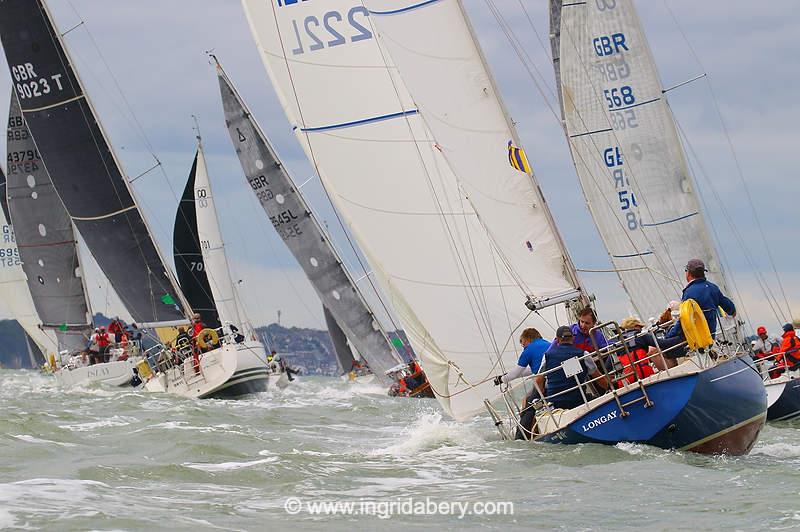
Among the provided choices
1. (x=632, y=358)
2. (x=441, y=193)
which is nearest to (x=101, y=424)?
(x=441, y=193)

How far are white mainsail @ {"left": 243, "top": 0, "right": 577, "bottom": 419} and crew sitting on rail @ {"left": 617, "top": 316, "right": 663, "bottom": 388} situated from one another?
25.7 inches

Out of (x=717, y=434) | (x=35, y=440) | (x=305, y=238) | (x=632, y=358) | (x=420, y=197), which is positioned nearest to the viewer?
(x=717, y=434)

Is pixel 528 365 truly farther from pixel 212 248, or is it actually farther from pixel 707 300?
pixel 212 248

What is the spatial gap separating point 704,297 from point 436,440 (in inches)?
146

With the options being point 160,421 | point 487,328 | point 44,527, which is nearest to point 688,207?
point 487,328

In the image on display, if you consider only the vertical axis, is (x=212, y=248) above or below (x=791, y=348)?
above

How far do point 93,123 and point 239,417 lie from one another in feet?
36.7

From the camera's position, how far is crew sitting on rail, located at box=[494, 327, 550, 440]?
12.0 metres

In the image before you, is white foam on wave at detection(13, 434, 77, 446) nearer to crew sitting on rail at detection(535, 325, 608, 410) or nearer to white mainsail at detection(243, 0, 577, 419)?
white mainsail at detection(243, 0, 577, 419)

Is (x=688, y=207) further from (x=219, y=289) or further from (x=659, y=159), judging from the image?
(x=219, y=289)

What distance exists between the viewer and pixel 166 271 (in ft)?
89.4

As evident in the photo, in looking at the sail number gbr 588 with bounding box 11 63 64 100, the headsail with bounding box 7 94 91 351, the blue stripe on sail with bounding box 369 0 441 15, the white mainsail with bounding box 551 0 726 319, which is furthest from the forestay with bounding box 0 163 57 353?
the blue stripe on sail with bounding box 369 0 441 15

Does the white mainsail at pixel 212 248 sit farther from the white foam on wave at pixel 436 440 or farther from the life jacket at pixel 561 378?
the life jacket at pixel 561 378

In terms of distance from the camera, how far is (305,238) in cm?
3209
